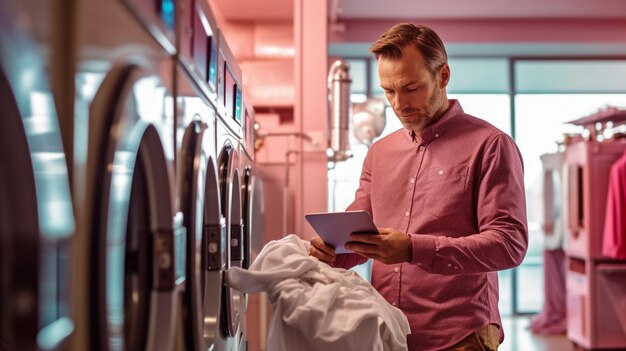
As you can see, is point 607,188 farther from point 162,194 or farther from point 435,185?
point 162,194

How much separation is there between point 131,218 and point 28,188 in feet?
1.75

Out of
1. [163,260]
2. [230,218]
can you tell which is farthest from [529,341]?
[163,260]

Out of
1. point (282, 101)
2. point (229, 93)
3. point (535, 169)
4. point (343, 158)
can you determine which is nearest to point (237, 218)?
point (229, 93)

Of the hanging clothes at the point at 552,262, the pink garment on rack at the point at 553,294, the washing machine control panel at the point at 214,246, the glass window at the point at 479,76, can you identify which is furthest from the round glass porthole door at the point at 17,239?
the glass window at the point at 479,76

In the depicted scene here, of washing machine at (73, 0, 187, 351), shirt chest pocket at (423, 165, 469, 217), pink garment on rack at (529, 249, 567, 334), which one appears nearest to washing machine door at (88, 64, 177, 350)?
washing machine at (73, 0, 187, 351)

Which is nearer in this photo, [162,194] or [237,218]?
[162,194]

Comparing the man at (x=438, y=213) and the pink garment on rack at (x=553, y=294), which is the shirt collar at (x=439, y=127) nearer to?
the man at (x=438, y=213)

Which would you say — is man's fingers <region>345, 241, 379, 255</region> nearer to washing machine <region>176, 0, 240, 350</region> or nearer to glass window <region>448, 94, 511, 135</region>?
washing machine <region>176, 0, 240, 350</region>

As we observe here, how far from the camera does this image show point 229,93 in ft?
6.75

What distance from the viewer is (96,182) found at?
0.75m

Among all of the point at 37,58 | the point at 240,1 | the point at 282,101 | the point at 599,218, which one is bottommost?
the point at 599,218

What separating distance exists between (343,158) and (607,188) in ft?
6.99

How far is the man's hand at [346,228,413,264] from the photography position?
1.62 metres

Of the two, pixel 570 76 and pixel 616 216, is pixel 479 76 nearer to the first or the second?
pixel 570 76
